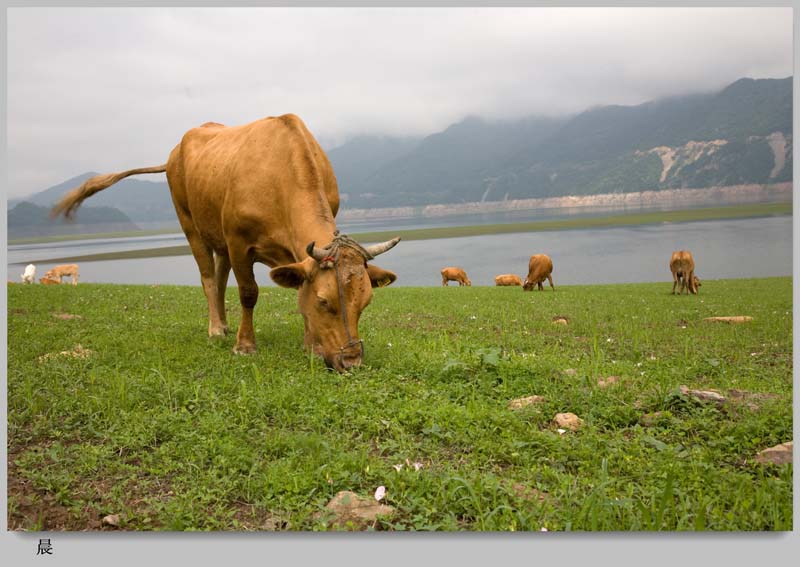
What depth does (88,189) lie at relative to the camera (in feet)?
29.0

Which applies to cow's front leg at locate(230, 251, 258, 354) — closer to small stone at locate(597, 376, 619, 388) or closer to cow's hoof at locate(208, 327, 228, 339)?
cow's hoof at locate(208, 327, 228, 339)

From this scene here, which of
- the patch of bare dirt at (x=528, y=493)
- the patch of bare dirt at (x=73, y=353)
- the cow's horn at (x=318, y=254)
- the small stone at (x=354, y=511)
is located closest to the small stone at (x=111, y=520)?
the small stone at (x=354, y=511)

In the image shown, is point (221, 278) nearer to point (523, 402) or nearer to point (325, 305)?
point (325, 305)

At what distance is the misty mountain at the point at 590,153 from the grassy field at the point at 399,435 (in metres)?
2.56

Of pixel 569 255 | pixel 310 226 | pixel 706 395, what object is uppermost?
pixel 310 226

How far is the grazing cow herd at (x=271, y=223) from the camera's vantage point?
602cm

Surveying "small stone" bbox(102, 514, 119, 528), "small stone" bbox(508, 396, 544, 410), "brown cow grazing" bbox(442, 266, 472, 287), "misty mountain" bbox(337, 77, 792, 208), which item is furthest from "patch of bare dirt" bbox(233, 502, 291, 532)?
"brown cow grazing" bbox(442, 266, 472, 287)

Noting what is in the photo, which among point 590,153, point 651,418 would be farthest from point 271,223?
point 590,153

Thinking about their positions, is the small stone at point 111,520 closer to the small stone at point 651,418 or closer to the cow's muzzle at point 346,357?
the cow's muzzle at point 346,357

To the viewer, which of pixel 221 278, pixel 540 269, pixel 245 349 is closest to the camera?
pixel 245 349

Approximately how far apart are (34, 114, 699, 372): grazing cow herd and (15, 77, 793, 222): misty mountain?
1.19 metres

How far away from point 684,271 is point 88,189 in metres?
17.3

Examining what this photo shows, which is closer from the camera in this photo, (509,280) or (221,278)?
(221,278)

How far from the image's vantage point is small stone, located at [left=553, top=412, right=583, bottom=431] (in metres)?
4.80
